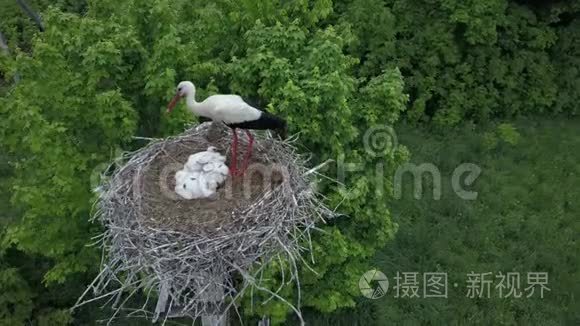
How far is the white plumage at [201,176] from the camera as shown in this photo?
4.73 meters

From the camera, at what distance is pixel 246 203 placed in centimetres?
Result: 468

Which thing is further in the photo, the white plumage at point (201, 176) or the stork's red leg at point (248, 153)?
the stork's red leg at point (248, 153)

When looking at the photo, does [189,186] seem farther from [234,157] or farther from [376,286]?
[376,286]

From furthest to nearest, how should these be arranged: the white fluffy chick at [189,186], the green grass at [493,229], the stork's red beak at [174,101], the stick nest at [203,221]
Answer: the green grass at [493,229] < the stork's red beak at [174,101] < the white fluffy chick at [189,186] < the stick nest at [203,221]

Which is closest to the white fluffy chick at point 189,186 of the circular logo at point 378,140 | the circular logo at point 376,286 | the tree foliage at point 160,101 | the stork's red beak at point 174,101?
the stork's red beak at point 174,101

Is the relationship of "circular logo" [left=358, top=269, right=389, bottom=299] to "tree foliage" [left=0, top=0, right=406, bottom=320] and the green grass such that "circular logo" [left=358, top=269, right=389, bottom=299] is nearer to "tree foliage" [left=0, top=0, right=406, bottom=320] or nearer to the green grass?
the green grass

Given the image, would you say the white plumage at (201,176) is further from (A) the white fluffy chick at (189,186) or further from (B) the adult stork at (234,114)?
(B) the adult stork at (234,114)

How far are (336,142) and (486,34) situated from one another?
19.3ft
